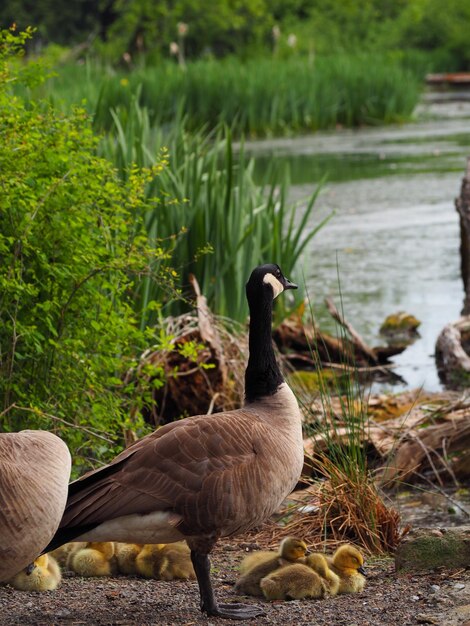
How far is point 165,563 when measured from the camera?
4.43 metres

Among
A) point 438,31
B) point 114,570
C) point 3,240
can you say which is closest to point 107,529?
point 114,570

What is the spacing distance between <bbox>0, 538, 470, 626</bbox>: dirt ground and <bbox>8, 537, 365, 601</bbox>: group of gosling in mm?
42

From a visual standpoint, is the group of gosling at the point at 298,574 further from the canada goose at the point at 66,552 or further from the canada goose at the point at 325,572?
the canada goose at the point at 66,552

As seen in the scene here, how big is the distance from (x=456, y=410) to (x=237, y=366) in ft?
4.34

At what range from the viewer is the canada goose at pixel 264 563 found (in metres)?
4.23

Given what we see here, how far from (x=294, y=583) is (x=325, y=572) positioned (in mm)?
143

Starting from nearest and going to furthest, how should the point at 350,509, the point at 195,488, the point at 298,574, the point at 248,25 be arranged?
the point at 195,488 → the point at 298,574 → the point at 350,509 → the point at 248,25

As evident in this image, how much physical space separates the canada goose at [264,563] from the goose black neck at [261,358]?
1.96 ft

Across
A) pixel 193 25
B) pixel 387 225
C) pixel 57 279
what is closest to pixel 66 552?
pixel 57 279

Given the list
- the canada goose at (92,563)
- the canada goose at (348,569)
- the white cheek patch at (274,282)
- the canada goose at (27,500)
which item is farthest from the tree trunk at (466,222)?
the canada goose at (27,500)

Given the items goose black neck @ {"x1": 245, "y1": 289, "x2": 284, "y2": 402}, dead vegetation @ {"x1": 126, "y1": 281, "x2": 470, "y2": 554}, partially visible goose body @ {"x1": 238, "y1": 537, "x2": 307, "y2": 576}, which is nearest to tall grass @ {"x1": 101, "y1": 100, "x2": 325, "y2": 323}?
dead vegetation @ {"x1": 126, "y1": 281, "x2": 470, "y2": 554}

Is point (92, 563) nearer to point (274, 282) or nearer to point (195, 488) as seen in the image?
point (195, 488)

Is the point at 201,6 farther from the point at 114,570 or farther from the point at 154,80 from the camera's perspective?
the point at 114,570

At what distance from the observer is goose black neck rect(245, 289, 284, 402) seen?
4.34 meters
